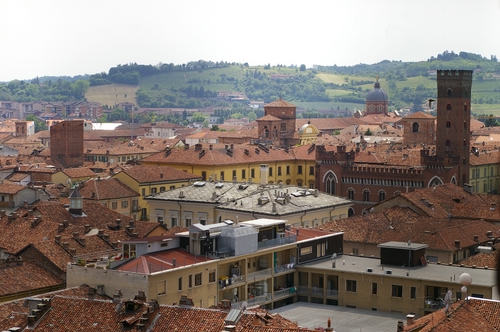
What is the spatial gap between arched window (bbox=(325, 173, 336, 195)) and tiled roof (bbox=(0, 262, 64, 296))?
30.7 meters

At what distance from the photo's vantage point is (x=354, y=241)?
39.6 metres

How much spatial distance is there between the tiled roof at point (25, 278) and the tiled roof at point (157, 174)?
73.3ft

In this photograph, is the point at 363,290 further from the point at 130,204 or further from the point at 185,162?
the point at 185,162

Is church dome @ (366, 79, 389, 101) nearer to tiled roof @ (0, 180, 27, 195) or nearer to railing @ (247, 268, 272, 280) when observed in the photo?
tiled roof @ (0, 180, 27, 195)

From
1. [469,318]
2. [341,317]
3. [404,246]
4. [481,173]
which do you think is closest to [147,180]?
[481,173]

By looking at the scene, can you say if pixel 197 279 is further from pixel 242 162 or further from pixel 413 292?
pixel 242 162

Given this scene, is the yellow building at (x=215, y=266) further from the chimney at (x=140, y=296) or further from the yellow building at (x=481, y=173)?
the yellow building at (x=481, y=173)

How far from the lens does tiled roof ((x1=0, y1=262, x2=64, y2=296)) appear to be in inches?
1164

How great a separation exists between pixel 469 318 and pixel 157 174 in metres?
35.2

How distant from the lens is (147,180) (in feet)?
178

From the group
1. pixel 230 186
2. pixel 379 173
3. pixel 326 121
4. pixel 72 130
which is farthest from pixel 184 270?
pixel 326 121

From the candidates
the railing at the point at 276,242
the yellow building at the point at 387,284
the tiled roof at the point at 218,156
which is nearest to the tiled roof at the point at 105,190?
the tiled roof at the point at 218,156

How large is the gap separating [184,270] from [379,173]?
98.8ft

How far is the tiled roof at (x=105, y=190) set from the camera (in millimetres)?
51219
